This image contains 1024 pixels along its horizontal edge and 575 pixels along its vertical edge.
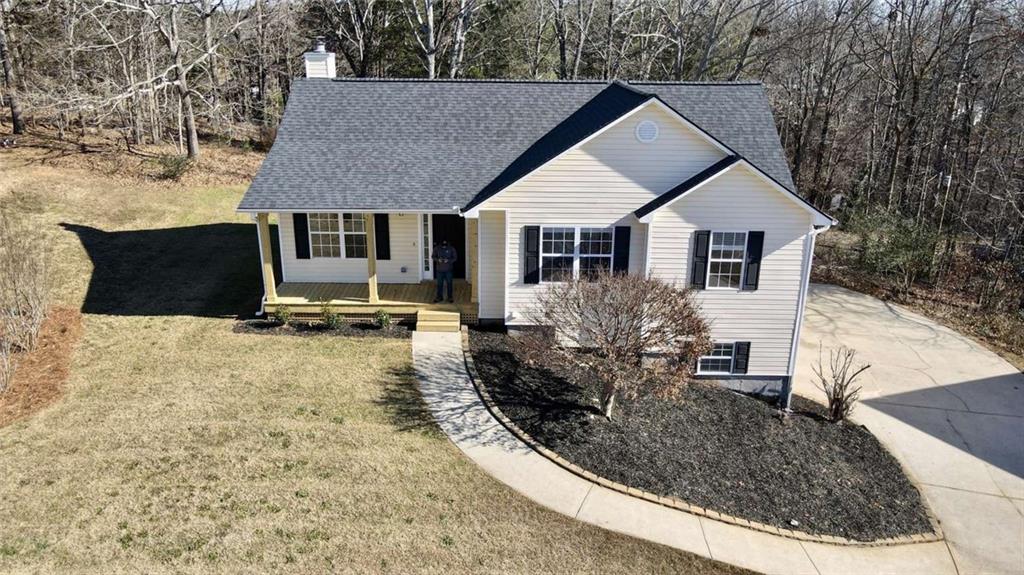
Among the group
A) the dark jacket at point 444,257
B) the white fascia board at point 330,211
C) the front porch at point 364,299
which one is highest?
the white fascia board at point 330,211

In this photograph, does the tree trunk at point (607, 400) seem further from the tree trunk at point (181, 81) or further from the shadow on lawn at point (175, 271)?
the tree trunk at point (181, 81)

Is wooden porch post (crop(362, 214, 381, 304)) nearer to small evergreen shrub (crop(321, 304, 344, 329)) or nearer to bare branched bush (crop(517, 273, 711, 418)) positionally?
small evergreen shrub (crop(321, 304, 344, 329))

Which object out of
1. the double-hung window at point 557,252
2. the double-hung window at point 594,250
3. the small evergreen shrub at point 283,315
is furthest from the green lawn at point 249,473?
the double-hung window at point 594,250

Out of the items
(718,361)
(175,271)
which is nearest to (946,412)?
(718,361)

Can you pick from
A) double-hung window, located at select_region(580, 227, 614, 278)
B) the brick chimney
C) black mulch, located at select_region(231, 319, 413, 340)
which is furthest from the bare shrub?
→ double-hung window, located at select_region(580, 227, 614, 278)

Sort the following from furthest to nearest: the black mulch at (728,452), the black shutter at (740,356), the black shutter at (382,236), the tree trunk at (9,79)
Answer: the tree trunk at (9,79)
the black shutter at (382,236)
the black shutter at (740,356)
the black mulch at (728,452)

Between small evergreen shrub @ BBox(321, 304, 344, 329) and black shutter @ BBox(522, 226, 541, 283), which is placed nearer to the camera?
black shutter @ BBox(522, 226, 541, 283)
